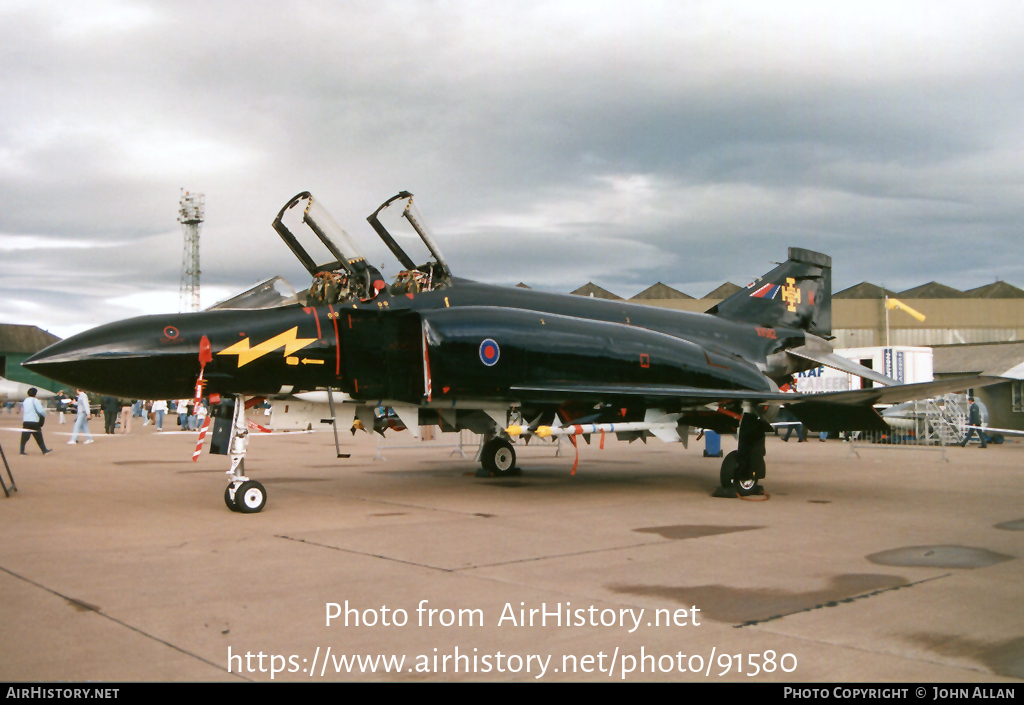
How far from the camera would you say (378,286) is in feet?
29.9

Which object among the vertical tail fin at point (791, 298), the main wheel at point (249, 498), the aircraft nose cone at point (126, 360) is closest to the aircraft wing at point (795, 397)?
the main wheel at point (249, 498)

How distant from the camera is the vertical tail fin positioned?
1420 cm

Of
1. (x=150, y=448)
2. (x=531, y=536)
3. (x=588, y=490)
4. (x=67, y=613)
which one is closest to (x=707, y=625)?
(x=531, y=536)

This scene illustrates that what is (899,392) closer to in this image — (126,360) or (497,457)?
(497,457)

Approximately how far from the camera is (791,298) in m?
14.4

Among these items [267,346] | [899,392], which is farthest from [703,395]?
[267,346]

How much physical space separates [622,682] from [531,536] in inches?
144

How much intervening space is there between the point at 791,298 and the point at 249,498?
10.4 meters

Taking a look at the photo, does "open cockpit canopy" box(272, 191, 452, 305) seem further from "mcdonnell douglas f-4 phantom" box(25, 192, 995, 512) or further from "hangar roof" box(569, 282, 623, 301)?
"hangar roof" box(569, 282, 623, 301)

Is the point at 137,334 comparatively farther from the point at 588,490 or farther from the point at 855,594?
the point at 855,594

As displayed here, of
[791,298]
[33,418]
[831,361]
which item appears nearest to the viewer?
[831,361]

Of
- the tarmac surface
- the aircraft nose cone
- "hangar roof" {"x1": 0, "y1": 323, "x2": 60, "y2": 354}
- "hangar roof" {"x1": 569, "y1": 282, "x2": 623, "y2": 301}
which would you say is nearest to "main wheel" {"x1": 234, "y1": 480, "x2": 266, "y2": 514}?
the tarmac surface

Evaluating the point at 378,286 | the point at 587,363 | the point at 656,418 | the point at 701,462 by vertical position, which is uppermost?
the point at 378,286

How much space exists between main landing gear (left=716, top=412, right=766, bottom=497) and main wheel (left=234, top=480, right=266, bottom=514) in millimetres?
5574
